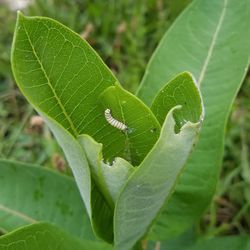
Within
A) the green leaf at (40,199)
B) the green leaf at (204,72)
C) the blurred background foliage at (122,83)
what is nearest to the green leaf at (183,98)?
the green leaf at (204,72)

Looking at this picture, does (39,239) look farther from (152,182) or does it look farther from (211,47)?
(211,47)

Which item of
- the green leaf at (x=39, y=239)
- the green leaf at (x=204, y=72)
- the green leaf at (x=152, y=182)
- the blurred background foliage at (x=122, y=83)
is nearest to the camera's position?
the green leaf at (x=152, y=182)

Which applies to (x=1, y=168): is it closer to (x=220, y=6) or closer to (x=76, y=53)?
(x=76, y=53)

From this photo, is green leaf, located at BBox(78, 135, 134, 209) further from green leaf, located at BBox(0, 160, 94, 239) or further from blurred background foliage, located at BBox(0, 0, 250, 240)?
blurred background foliage, located at BBox(0, 0, 250, 240)

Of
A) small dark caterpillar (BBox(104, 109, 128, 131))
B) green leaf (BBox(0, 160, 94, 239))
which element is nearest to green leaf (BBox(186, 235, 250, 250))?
green leaf (BBox(0, 160, 94, 239))

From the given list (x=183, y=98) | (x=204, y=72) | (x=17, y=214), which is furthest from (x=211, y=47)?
(x=17, y=214)

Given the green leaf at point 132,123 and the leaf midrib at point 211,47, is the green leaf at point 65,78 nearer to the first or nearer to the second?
the green leaf at point 132,123
